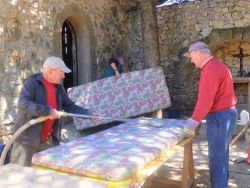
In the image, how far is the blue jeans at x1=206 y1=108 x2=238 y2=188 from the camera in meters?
3.41

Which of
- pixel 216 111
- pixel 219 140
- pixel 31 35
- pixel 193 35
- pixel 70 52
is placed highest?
pixel 193 35

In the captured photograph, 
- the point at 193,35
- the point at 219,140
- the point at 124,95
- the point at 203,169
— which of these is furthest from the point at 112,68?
the point at 219,140

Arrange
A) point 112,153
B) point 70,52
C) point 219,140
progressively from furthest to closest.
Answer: point 70,52
point 219,140
point 112,153

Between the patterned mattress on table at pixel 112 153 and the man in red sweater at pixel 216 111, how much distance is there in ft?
1.09

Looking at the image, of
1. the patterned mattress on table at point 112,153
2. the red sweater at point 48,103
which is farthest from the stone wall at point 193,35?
the red sweater at point 48,103

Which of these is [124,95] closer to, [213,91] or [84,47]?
[84,47]

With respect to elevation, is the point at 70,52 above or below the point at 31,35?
below

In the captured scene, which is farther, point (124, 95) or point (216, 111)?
point (124, 95)

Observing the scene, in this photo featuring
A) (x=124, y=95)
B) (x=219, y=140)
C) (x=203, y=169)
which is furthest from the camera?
(x=124, y=95)

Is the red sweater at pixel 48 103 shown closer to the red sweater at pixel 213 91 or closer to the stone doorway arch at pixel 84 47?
the red sweater at pixel 213 91

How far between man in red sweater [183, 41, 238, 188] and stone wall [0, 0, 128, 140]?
336cm

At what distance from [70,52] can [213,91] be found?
17.3 feet

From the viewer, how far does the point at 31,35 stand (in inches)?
243

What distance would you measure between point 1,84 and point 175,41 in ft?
16.7
